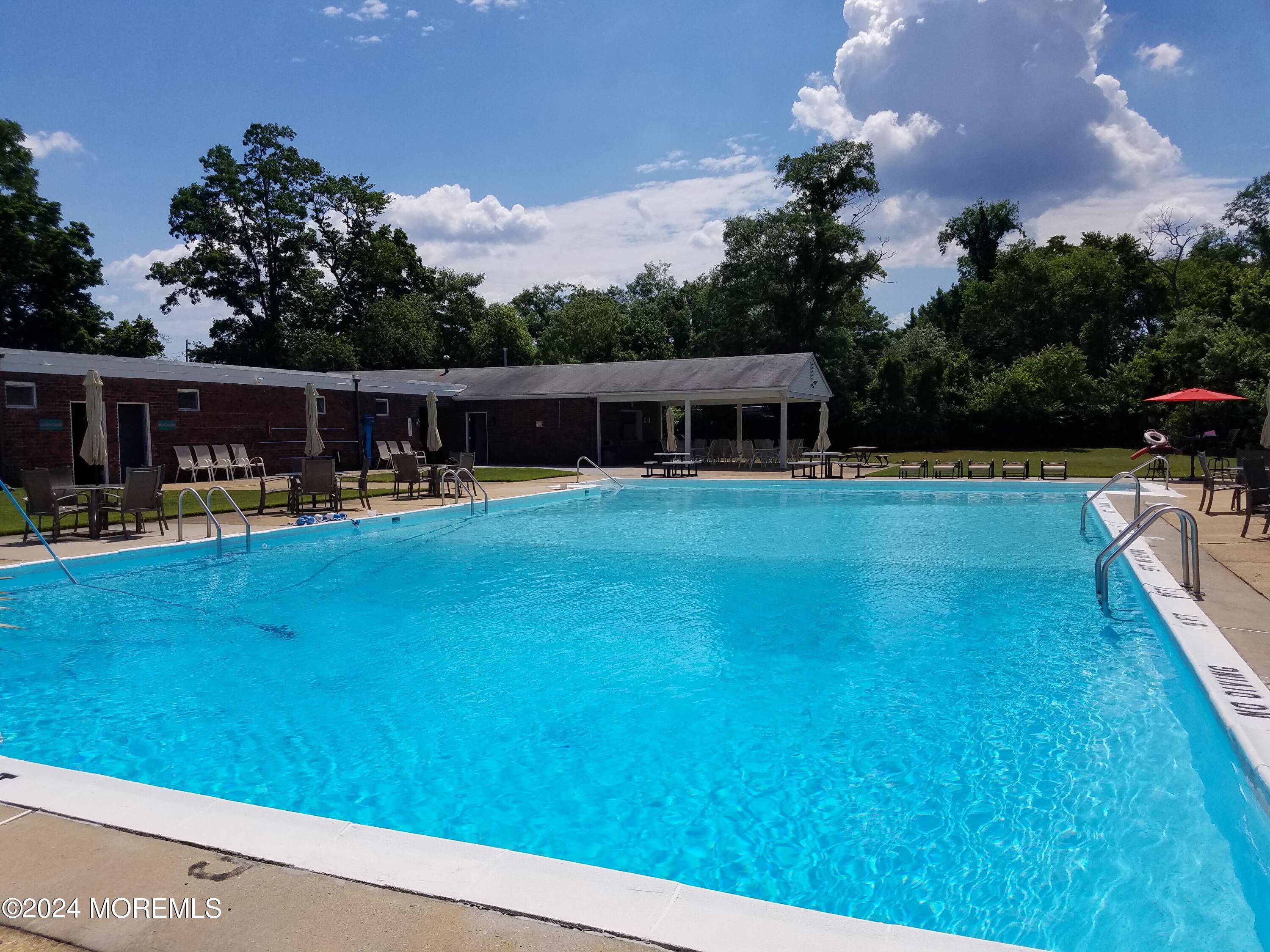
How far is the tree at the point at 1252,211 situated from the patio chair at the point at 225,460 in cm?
4332

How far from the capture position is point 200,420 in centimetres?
2048

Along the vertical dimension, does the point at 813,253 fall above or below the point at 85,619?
above

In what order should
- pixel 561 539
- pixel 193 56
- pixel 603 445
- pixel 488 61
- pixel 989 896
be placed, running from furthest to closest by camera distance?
pixel 603 445
pixel 193 56
pixel 488 61
pixel 561 539
pixel 989 896

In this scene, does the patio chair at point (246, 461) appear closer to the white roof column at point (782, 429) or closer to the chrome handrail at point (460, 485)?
the chrome handrail at point (460, 485)

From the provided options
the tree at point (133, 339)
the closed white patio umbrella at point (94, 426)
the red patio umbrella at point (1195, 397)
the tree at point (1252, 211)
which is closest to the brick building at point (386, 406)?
the closed white patio umbrella at point (94, 426)

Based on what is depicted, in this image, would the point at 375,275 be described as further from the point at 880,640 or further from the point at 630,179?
the point at 880,640

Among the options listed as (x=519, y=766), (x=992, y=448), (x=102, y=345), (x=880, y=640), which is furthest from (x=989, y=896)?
(x=102, y=345)

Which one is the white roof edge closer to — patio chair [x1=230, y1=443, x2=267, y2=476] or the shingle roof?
the shingle roof

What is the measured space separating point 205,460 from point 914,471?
59.0ft

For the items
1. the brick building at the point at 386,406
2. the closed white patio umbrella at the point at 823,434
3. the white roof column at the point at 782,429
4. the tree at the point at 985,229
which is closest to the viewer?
the brick building at the point at 386,406

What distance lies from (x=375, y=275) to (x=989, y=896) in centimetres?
4766

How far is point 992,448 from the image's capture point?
33.4 metres

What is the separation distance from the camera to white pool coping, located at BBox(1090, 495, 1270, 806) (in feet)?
12.3

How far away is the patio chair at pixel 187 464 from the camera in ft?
64.4
